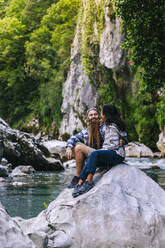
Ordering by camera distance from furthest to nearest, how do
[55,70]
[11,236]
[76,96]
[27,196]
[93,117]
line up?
[55,70], [76,96], [27,196], [93,117], [11,236]

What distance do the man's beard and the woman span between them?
0.40 ft

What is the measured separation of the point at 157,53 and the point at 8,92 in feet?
96.5

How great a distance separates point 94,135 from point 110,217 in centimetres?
122

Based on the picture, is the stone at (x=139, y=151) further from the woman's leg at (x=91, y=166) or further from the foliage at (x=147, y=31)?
the woman's leg at (x=91, y=166)

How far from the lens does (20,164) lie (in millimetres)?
12227

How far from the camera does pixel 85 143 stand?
416 cm

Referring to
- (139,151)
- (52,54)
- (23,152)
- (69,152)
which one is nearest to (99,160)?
(69,152)

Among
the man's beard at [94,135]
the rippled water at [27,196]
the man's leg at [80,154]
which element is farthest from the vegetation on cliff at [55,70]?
the man's leg at [80,154]

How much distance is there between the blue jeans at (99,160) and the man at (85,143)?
0.19 meters

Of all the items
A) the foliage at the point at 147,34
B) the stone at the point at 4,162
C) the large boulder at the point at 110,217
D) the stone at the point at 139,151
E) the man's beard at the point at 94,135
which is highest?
the foliage at the point at 147,34

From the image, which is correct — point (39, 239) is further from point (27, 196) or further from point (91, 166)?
point (27, 196)

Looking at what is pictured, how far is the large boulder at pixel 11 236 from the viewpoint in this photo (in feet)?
6.53

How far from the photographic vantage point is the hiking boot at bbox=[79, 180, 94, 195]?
140 inches

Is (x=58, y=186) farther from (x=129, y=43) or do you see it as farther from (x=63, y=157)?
(x=63, y=157)
